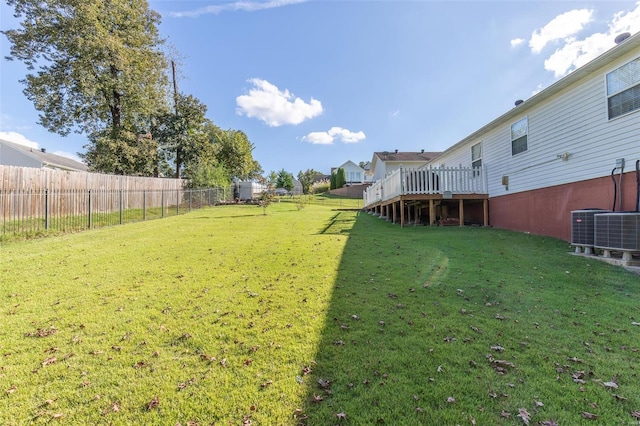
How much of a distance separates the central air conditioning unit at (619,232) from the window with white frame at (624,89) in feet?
8.15

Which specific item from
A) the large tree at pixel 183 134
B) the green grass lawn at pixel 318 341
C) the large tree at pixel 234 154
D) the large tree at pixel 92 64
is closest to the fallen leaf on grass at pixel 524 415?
the green grass lawn at pixel 318 341

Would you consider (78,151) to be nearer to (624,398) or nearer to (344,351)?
(344,351)

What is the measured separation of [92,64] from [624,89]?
81.7 feet

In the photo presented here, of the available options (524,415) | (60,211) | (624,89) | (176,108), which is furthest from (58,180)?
(624,89)

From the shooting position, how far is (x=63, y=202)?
1126cm

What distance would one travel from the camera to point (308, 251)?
738cm

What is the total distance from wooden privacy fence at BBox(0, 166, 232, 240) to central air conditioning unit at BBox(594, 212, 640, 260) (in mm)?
15065

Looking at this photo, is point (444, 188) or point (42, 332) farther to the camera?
point (444, 188)

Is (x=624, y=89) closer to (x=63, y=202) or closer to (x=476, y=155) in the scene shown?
(x=476, y=155)

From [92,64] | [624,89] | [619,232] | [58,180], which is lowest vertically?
[619,232]

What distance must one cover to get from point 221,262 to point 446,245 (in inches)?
224

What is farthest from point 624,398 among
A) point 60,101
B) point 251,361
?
point 60,101

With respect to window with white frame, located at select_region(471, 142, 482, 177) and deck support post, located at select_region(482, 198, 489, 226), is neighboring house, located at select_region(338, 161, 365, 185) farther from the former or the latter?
deck support post, located at select_region(482, 198, 489, 226)

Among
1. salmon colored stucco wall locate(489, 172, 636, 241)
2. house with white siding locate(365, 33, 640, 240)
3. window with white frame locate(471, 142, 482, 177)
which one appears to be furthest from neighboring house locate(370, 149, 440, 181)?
salmon colored stucco wall locate(489, 172, 636, 241)
